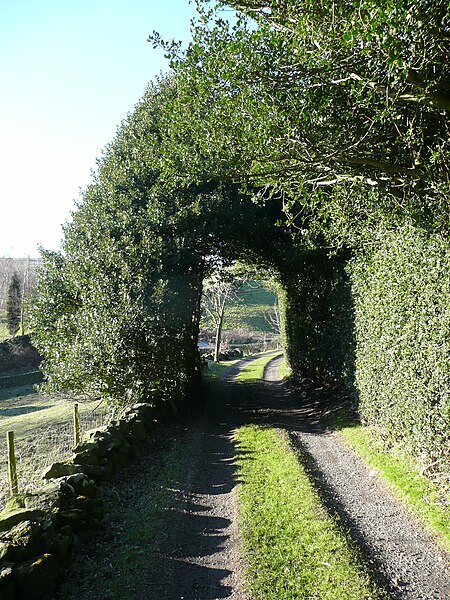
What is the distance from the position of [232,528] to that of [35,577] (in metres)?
2.68

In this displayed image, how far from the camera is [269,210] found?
49.3 feet

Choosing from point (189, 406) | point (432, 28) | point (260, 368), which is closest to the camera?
point (432, 28)

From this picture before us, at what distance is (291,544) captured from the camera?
5.38 meters

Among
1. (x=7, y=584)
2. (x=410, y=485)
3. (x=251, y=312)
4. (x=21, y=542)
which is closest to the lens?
(x=7, y=584)

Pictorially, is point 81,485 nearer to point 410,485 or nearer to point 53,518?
point 53,518

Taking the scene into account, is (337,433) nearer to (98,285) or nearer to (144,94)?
(98,285)

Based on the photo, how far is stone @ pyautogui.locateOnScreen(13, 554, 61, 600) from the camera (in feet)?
14.3

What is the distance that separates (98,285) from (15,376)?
1092 inches

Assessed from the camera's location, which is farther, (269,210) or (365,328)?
(269,210)

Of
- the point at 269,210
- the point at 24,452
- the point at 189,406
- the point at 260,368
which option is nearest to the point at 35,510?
the point at 24,452

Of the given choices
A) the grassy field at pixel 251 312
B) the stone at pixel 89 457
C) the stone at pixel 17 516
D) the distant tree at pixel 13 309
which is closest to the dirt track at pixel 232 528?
the stone at pixel 89 457

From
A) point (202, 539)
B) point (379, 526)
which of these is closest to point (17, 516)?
point (202, 539)

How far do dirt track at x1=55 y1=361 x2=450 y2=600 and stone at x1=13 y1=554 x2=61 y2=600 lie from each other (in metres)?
0.36

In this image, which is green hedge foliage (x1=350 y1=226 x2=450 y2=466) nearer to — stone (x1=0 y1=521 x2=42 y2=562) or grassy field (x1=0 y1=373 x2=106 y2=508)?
stone (x1=0 y1=521 x2=42 y2=562)
